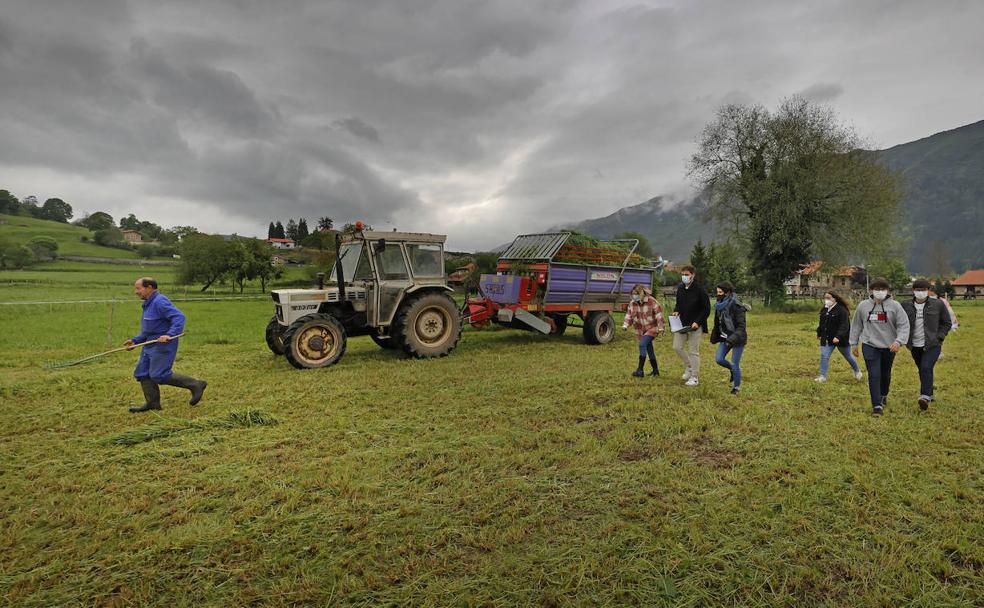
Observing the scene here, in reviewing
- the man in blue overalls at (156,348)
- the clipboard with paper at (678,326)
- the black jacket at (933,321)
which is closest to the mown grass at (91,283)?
the man in blue overalls at (156,348)

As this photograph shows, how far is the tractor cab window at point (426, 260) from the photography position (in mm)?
9758

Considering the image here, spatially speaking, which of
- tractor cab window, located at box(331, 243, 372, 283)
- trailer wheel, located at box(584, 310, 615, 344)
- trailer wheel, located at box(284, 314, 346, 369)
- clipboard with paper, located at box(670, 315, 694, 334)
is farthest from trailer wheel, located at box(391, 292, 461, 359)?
clipboard with paper, located at box(670, 315, 694, 334)

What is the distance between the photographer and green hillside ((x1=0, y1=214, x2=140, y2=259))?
62459mm

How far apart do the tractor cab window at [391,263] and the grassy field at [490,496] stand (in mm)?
2799

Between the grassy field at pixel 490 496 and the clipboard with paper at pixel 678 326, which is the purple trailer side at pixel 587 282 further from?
the grassy field at pixel 490 496

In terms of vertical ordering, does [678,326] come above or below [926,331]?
below

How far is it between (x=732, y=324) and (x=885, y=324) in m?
1.72

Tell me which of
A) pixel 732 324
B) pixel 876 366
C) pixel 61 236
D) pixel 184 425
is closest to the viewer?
pixel 184 425

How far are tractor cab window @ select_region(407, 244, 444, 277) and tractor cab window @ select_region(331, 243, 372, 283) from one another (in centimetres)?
86

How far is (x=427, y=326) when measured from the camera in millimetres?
9766

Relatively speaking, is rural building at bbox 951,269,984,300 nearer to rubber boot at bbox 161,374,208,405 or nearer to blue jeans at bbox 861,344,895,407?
blue jeans at bbox 861,344,895,407

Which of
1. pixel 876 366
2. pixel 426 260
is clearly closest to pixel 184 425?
pixel 426 260

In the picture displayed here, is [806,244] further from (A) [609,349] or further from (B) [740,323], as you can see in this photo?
(B) [740,323]

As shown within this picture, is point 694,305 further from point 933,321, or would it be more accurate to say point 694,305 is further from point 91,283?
point 91,283
